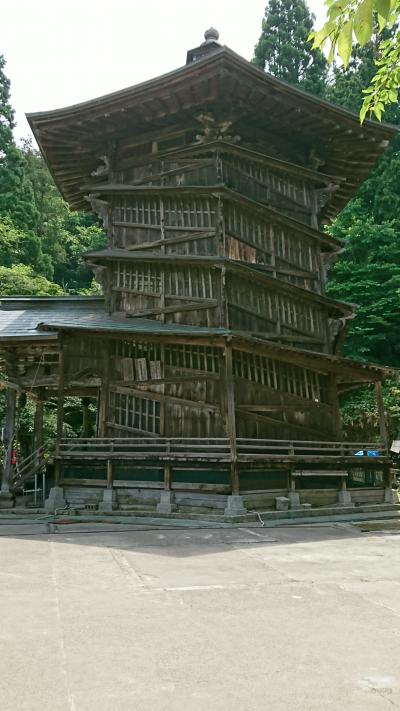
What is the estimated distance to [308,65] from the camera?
41969 millimetres

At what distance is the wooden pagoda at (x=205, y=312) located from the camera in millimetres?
13508

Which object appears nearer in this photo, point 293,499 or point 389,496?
point 293,499

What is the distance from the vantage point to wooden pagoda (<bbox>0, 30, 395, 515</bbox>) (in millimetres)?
13508

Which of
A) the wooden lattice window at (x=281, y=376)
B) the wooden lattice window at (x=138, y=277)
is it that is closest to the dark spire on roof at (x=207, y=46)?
the wooden lattice window at (x=138, y=277)

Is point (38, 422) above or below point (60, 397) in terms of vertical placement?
below

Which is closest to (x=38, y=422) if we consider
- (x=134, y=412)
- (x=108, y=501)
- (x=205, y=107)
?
(x=134, y=412)

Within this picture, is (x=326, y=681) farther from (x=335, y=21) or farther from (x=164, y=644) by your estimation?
(x=335, y=21)

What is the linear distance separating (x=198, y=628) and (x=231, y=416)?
8.07m

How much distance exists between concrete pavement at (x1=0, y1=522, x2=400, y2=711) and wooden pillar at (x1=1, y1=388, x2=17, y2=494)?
588cm

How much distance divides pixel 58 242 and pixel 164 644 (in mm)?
44389

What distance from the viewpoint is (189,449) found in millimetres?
14039

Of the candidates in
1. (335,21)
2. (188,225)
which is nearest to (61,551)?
(335,21)

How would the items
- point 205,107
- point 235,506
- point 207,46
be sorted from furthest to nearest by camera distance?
point 207,46 < point 205,107 < point 235,506

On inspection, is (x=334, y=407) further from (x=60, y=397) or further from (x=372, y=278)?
A: (x=372, y=278)
